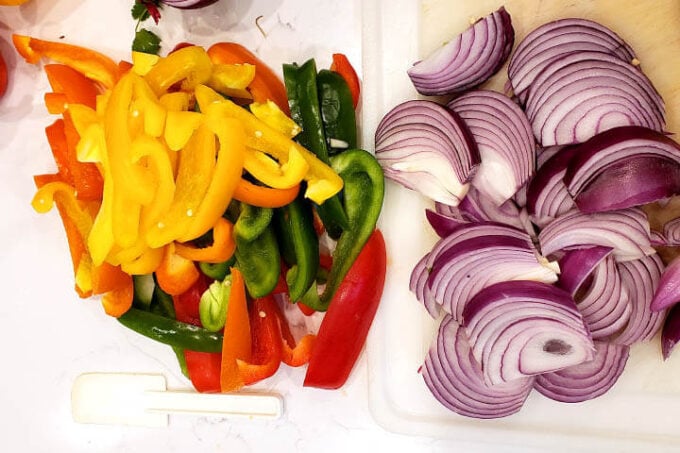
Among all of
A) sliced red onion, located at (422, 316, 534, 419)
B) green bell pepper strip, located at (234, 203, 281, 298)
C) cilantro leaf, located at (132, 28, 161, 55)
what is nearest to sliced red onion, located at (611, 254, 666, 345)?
sliced red onion, located at (422, 316, 534, 419)

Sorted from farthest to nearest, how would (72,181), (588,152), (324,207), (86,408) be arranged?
(86,408), (72,181), (324,207), (588,152)

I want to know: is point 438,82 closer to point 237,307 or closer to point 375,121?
point 375,121

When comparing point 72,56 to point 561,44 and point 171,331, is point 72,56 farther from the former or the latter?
point 561,44

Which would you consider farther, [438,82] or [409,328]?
[409,328]

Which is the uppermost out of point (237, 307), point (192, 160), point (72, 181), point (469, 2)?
point (469, 2)

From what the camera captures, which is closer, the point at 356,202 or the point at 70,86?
the point at 356,202

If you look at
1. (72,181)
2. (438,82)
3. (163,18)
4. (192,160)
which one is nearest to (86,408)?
(72,181)

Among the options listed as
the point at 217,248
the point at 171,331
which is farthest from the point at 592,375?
the point at 171,331

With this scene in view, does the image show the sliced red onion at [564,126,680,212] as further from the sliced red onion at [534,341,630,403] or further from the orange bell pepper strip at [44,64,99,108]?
the orange bell pepper strip at [44,64,99,108]
